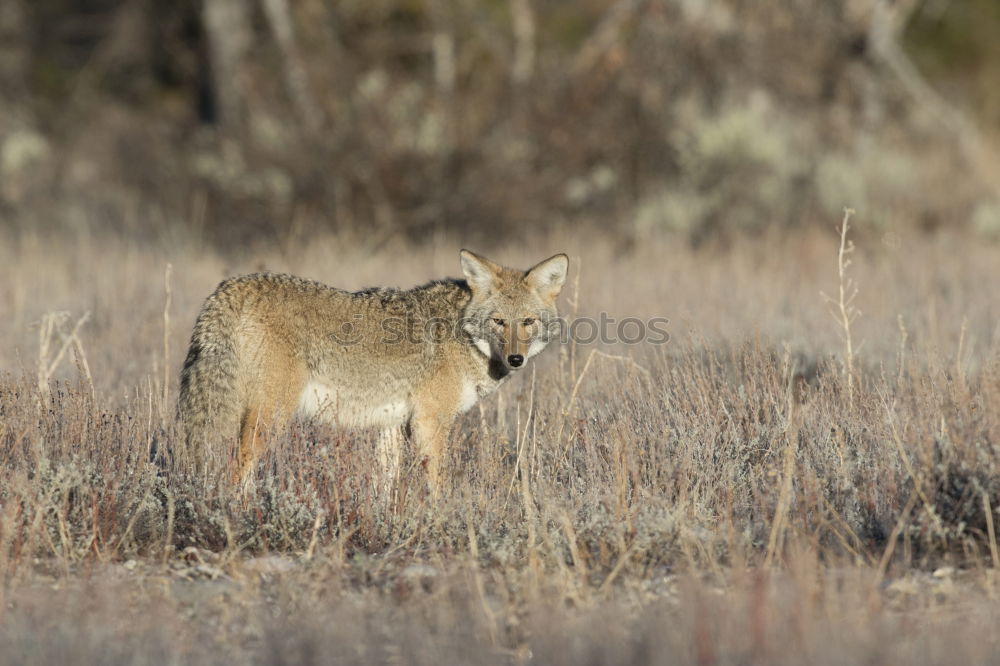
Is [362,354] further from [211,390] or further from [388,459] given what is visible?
[211,390]

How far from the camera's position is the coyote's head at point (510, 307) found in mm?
6064

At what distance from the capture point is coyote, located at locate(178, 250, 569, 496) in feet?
17.8

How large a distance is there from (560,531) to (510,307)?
1.65 m

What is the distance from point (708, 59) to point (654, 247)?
5204 mm

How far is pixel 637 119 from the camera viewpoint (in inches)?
623

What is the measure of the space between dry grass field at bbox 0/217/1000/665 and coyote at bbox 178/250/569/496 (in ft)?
0.71

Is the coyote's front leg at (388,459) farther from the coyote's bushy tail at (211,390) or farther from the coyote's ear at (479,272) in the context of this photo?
the coyote's ear at (479,272)

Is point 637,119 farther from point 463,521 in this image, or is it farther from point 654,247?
point 463,521

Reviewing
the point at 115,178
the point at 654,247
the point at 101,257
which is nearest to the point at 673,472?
the point at 654,247

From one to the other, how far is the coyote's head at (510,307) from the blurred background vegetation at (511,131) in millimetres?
6781

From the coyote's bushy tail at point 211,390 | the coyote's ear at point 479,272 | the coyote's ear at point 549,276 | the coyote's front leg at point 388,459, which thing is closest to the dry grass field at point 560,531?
the coyote's front leg at point 388,459

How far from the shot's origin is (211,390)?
5.39 meters

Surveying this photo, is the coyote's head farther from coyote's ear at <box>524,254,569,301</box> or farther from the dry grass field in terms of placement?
the dry grass field

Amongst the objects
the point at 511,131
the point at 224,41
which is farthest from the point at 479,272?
the point at 224,41
